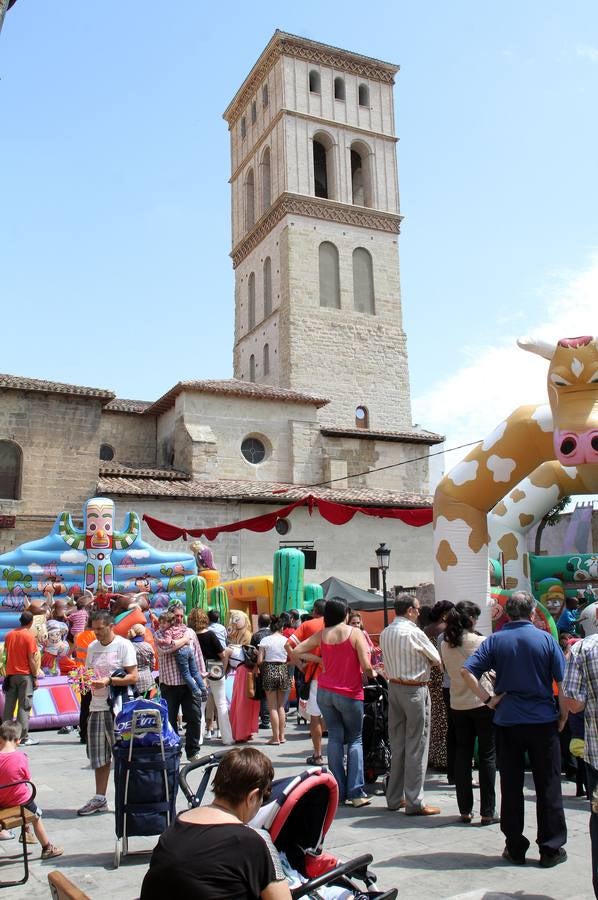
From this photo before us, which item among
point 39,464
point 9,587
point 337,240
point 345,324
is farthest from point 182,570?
point 337,240

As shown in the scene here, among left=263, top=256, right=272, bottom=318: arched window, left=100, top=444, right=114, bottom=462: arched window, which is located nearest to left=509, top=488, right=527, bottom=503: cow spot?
left=100, top=444, right=114, bottom=462: arched window

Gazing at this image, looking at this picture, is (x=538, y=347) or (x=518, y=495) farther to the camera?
(x=518, y=495)

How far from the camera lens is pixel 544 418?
10.9m

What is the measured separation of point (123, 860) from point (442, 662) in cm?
295

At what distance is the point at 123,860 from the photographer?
17.7ft

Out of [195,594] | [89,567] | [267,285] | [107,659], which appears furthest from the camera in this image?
[267,285]

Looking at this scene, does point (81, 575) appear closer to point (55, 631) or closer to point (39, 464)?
point (55, 631)

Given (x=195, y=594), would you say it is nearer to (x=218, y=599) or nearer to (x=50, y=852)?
(x=218, y=599)

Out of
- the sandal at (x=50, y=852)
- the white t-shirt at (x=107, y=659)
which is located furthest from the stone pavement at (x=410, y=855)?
the white t-shirt at (x=107, y=659)

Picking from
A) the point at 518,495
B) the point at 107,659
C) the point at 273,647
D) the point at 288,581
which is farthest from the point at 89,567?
the point at 107,659

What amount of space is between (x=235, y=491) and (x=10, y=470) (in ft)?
22.4

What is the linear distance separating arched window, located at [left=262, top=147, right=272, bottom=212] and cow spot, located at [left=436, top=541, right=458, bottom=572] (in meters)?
32.5

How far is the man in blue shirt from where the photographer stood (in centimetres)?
500

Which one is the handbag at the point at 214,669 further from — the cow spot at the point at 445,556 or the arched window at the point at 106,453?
the arched window at the point at 106,453
